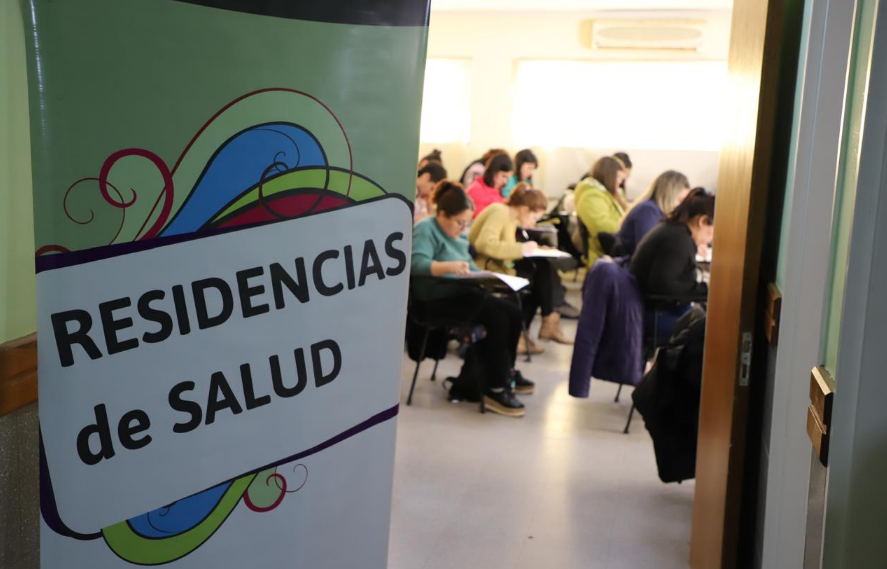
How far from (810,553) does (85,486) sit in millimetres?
1139

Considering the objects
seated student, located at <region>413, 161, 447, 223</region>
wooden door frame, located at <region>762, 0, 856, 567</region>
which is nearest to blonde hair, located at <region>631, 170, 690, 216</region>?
seated student, located at <region>413, 161, 447, 223</region>

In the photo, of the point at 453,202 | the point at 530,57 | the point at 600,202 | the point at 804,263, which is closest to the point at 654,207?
the point at 600,202

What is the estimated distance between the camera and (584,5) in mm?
8516

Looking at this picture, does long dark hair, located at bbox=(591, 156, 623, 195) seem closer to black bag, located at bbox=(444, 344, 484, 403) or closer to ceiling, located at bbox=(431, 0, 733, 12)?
black bag, located at bbox=(444, 344, 484, 403)

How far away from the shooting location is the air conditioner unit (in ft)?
27.9

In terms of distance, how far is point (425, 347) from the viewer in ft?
14.9

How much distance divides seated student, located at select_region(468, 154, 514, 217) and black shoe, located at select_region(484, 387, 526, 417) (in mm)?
2423

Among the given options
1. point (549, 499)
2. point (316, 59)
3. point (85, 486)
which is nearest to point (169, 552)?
point (85, 486)

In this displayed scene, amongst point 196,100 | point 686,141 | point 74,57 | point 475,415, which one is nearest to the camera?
point 74,57

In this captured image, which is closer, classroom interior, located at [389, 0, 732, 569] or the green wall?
the green wall

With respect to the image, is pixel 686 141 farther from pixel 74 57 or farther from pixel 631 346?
pixel 74 57

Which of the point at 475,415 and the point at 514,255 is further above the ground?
the point at 514,255

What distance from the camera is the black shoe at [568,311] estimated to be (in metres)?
6.75

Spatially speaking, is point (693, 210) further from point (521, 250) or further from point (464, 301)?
point (521, 250)
